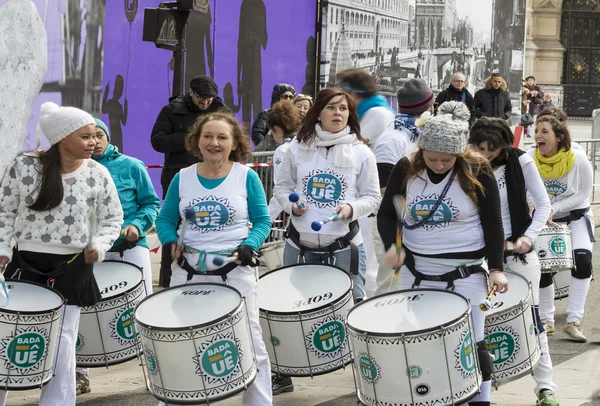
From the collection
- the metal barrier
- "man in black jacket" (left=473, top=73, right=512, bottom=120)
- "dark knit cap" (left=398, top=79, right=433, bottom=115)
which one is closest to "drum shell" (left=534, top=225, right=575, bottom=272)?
"dark knit cap" (left=398, top=79, right=433, bottom=115)

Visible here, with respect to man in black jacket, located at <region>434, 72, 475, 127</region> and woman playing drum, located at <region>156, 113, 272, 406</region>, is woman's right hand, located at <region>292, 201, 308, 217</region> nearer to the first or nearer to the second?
woman playing drum, located at <region>156, 113, 272, 406</region>

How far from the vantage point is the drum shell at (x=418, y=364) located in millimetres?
4973

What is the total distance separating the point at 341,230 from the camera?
678 cm

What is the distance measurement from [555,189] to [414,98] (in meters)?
1.40

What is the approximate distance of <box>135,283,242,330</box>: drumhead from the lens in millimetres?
5410

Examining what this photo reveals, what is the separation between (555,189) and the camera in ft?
28.0

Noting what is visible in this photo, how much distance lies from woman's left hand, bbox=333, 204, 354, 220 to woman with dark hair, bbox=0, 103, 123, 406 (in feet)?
4.61

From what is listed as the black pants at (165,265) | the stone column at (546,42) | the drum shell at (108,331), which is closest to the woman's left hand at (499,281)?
the drum shell at (108,331)

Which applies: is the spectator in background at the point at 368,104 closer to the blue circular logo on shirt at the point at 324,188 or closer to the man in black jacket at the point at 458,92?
the blue circular logo on shirt at the point at 324,188

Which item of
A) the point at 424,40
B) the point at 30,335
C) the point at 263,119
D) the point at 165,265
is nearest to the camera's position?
the point at 30,335

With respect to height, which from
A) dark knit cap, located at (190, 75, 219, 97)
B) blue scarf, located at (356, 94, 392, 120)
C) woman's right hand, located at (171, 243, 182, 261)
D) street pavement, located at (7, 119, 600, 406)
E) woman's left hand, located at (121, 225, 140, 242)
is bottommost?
street pavement, located at (7, 119, 600, 406)

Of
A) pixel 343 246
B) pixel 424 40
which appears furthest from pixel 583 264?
pixel 424 40

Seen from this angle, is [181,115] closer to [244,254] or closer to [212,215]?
[212,215]

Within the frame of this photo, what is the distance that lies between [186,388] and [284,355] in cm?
103
